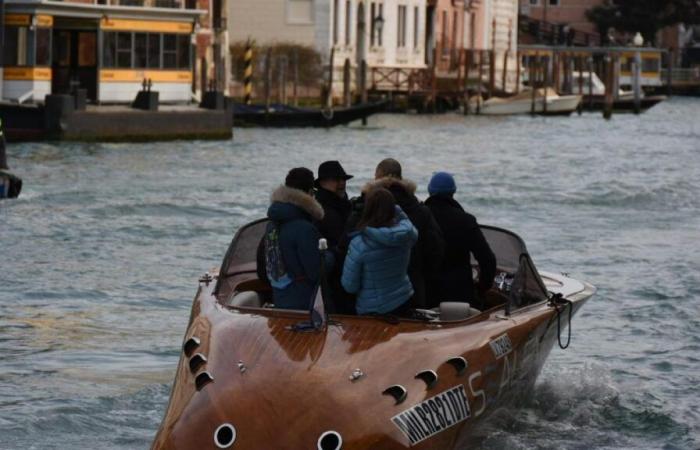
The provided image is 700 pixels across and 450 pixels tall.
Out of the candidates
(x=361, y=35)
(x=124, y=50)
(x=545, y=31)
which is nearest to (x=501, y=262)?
(x=124, y=50)

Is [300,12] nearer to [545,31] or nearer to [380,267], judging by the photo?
[545,31]

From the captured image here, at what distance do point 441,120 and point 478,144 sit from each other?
11432 mm

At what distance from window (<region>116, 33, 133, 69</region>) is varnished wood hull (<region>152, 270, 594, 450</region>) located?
31916mm

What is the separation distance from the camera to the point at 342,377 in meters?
8.18

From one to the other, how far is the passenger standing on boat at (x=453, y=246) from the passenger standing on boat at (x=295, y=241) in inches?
36.0

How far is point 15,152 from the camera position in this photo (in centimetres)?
3359

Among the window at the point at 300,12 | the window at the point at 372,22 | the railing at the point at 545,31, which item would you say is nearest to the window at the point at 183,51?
the window at the point at 300,12

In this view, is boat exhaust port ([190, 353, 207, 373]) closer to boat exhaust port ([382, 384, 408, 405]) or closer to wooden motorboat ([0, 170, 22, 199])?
boat exhaust port ([382, 384, 408, 405])

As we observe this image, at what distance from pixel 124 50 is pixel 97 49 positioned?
73 cm

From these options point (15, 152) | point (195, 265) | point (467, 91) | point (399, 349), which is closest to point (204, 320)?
point (399, 349)

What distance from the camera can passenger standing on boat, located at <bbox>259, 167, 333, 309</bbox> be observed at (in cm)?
904

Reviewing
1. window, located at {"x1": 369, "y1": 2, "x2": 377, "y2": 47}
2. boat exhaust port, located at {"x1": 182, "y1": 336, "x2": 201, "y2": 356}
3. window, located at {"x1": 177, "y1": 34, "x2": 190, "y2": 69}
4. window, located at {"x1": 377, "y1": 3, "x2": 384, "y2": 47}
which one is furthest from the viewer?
window, located at {"x1": 377, "y1": 3, "x2": 384, "y2": 47}

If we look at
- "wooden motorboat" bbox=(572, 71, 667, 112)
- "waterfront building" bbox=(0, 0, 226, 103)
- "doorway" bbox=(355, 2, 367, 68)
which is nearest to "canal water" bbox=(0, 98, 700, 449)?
"waterfront building" bbox=(0, 0, 226, 103)

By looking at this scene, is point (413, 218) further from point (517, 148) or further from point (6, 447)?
point (517, 148)
